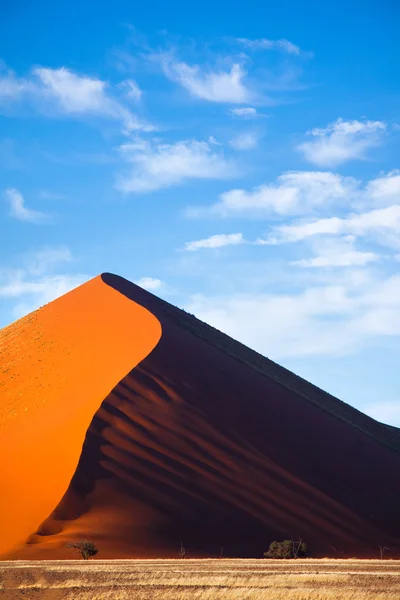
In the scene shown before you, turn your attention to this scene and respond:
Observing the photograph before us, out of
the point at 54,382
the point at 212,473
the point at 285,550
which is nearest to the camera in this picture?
the point at 285,550

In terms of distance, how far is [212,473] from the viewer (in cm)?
2992

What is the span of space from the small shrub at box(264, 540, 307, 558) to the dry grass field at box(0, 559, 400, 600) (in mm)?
3587

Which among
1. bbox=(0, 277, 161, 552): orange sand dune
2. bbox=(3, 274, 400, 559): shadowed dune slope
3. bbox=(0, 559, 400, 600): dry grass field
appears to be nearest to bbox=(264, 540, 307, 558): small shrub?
bbox=(3, 274, 400, 559): shadowed dune slope

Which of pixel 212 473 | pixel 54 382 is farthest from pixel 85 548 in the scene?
pixel 54 382

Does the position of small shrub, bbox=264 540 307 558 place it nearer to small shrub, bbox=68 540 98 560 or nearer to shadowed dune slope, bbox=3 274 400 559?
shadowed dune slope, bbox=3 274 400 559

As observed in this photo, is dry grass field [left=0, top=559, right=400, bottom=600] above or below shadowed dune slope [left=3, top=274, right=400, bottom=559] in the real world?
below

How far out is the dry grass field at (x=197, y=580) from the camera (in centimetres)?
1452

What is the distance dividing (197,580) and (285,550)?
30.9ft

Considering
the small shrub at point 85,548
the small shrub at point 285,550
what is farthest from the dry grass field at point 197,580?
the small shrub at point 285,550

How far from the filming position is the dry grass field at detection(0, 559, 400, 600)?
14.5 meters

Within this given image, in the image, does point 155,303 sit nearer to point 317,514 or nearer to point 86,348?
point 86,348

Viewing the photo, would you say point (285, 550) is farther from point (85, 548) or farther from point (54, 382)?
point (54, 382)

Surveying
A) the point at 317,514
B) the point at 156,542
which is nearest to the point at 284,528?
the point at 317,514

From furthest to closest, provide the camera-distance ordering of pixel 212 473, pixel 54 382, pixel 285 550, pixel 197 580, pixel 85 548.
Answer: pixel 54 382, pixel 212 473, pixel 285 550, pixel 85 548, pixel 197 580
